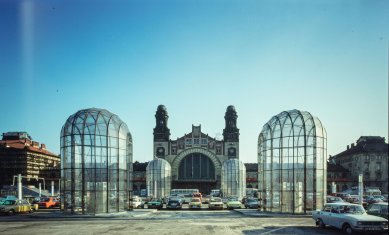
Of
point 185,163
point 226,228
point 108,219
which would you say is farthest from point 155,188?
point 226,228

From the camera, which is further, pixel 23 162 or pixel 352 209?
pixel 23 162

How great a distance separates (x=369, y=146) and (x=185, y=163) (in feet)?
145

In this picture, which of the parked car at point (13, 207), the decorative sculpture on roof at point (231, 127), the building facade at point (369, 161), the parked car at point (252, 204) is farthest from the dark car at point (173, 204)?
the building facade at point (369, 161)

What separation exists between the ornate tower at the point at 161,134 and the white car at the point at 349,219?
79.8 m

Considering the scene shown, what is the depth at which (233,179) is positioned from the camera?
7875 cm

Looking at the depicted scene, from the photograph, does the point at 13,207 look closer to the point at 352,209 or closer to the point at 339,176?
the point at 352,209

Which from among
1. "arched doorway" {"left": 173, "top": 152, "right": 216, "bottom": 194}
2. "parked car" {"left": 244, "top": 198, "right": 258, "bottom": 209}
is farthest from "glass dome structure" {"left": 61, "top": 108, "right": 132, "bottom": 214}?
"arched doorway" {"left": 173, "top": 152, "right": 216, "bottom": 194}

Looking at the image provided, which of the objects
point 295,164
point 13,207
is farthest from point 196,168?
point 295,164

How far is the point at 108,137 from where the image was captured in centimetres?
3472

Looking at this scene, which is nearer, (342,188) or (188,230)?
(188,230)

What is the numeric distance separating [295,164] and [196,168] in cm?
6705

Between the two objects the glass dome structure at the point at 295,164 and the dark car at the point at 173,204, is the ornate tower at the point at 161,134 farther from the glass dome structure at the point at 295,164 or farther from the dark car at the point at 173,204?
the glass dome structure at the point at 295,164

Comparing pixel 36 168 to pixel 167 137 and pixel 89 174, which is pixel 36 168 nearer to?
pixel 167 137

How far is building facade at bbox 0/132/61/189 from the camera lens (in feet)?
308
